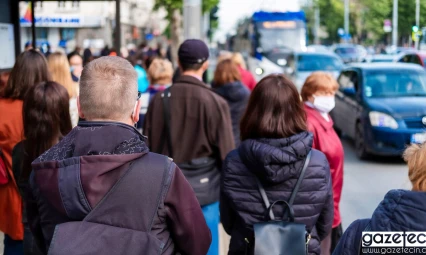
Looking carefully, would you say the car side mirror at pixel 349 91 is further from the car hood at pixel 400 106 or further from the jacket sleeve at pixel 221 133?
the jacket sleeve at pixel 221 133

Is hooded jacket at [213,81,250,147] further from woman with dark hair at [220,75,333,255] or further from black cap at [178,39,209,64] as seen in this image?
woman with dark hair at [220,75,333,255]

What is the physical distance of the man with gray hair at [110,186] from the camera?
2.64m

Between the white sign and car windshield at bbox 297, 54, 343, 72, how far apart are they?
1418cm

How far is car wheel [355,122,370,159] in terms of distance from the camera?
12.9m

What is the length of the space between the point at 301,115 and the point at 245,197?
1.77ft

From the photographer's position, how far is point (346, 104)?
47.0 feet

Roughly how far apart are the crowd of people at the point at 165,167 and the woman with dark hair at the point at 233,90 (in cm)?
229

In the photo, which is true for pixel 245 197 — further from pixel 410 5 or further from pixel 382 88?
pixel 410 5

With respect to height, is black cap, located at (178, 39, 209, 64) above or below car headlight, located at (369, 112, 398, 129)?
above

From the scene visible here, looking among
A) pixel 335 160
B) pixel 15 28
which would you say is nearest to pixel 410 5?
pixel 15 28

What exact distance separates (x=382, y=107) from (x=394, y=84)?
4.48 feet

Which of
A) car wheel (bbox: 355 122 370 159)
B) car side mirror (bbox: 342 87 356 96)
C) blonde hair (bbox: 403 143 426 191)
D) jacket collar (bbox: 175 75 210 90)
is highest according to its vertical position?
jacket collar (bbox: 175 75 210 90)

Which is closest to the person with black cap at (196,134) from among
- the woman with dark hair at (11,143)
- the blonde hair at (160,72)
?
the woman with dark hair at (11,143)

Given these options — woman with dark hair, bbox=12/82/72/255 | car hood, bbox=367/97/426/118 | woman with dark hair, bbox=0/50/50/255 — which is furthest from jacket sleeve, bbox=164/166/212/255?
car hood, bbox=367/97/426/118
